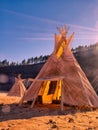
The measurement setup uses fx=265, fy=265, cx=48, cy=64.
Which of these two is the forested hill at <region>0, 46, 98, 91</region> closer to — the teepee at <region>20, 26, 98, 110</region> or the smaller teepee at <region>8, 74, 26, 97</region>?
the smaller teepee at <region>8, 74, 26, 97</region>

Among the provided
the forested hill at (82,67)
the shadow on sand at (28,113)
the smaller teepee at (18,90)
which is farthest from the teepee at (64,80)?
the forested hill at (82,67)

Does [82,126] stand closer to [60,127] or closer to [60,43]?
[60,127]

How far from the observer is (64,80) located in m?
15.5

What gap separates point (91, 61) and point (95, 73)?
30.8 feet

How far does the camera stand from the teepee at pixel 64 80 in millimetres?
15023

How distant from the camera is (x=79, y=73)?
16.1 m

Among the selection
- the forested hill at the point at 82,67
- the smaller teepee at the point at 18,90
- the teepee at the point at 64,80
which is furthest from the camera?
the forested hill at the point at 82,67

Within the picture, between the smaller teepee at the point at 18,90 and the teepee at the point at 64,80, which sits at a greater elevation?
the teepee at the point at 64,80

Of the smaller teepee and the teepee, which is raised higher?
the teepee

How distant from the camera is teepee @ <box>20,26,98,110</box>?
49.3ft

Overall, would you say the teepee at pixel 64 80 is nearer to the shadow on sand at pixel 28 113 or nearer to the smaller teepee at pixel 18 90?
the shadow on sand at pixel 28 113

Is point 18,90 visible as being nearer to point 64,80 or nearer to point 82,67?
point 64,80

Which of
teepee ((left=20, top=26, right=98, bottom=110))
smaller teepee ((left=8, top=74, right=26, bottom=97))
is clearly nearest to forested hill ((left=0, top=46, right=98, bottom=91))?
smaller teepee ((left=8, top=74, right=26, bottom=97))

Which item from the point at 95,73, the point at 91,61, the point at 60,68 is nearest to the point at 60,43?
the point at 60,68
